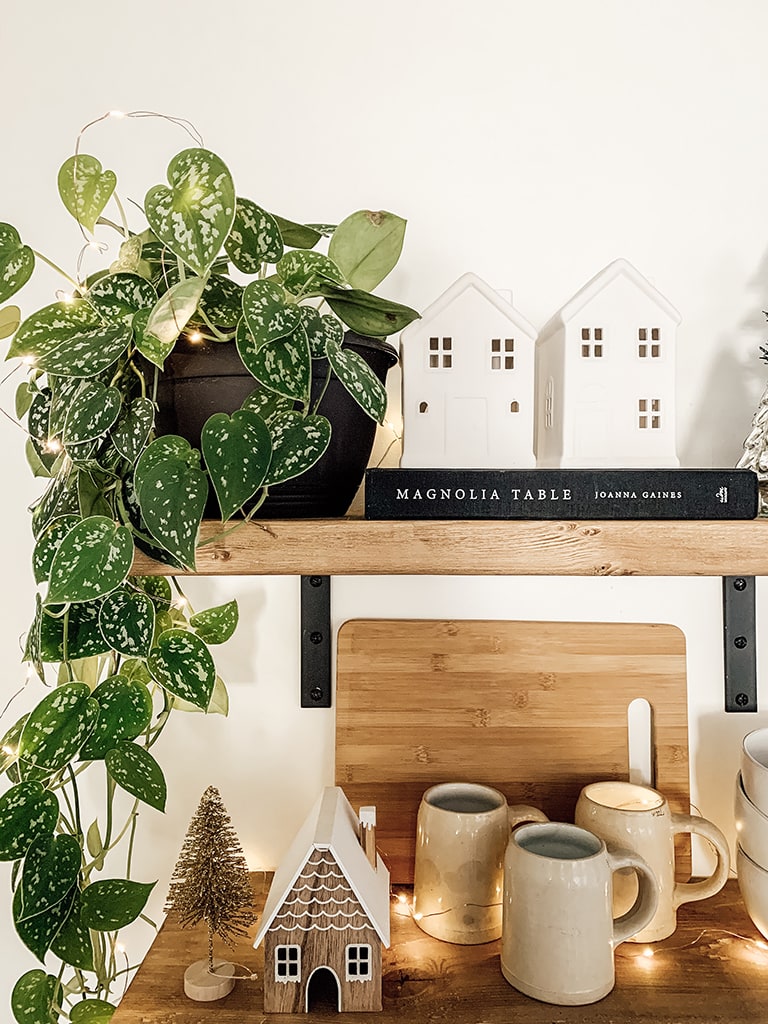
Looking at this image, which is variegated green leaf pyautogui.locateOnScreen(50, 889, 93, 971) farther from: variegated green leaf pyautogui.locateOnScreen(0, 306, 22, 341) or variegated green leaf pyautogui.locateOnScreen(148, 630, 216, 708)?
variegated green leaf pyautogui.locateOnScreen(0, 306, 22, 341)

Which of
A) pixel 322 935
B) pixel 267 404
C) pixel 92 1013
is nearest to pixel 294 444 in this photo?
pixel 267 404

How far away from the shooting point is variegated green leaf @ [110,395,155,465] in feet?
2.22

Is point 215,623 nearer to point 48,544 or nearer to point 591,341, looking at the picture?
point 48,544

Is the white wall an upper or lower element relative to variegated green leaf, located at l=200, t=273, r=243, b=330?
upper

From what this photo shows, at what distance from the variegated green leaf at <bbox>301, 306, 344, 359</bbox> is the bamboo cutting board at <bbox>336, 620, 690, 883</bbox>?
44 cm

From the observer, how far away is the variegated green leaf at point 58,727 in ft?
2.19

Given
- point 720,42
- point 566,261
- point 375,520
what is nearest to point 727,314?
point 566,261

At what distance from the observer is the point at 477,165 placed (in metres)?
1.07

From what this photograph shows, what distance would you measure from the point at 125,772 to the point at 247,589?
0.37 m

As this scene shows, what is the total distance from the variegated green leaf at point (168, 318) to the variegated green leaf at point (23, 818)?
376 millimetres

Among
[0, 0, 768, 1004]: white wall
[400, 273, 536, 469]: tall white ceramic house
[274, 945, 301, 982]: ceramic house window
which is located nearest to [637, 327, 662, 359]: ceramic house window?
[400, 273, 536, 469]: tall white ceramic house

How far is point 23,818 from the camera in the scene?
69cm

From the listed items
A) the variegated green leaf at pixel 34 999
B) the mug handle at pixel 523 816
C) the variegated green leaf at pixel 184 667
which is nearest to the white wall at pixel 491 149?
the mug handle at pixel 523 816

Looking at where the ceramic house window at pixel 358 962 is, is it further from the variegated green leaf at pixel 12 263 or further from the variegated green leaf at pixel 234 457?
Result: the variegated green leaf at pixel 12 263
